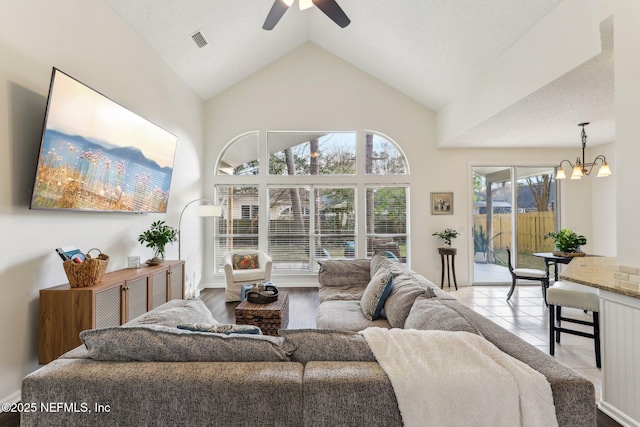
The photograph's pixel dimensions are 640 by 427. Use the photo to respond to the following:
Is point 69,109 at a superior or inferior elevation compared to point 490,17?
inferior

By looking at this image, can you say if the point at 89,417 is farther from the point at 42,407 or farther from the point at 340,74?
the point at 340,74

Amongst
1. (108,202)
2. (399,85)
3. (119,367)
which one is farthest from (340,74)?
(119,367)

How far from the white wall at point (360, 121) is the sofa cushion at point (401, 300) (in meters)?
3.48

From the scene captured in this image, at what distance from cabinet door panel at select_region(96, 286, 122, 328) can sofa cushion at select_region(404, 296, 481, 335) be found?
7.42ft

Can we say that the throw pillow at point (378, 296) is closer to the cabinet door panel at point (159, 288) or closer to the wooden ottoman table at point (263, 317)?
the wooden ottoman table at point (263, 317)

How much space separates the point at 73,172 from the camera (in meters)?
2.52

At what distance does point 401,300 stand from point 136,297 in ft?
7.87

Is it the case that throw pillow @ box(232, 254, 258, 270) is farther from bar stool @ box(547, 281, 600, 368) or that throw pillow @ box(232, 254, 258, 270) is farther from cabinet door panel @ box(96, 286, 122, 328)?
bar stool @ box(547, 281, 600, 368)

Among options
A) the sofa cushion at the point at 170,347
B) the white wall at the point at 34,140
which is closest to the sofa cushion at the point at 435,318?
the sofa cushion at the point at 170,347

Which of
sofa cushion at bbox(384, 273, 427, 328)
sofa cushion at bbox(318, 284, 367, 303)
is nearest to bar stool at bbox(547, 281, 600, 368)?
sofa cushion at bbox(384, 273, 427, 328)

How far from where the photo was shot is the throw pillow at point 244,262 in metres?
5.15

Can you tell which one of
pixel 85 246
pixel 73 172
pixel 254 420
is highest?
pixel 73 172

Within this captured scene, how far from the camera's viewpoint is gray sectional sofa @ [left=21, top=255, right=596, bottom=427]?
1.09 meters

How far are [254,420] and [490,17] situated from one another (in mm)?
3944
